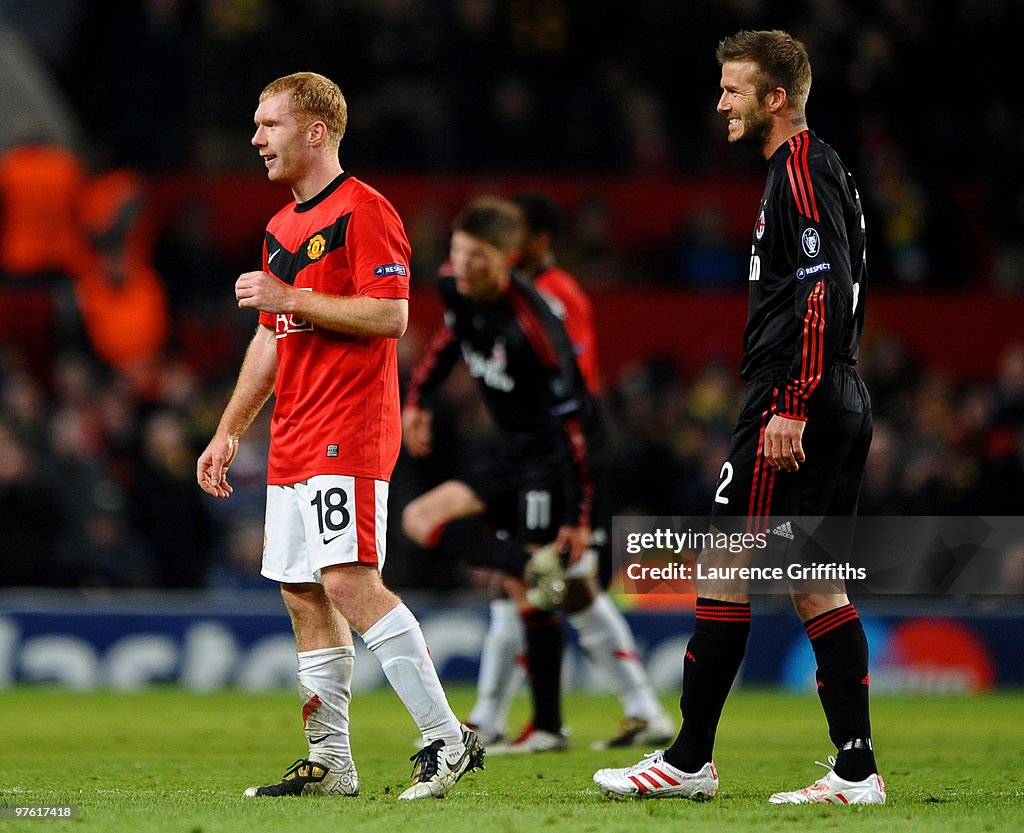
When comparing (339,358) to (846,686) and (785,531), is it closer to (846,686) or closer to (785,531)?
(785,531)

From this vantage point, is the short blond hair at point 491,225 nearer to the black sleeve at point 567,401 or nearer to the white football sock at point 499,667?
the black sleeve at point 567,401

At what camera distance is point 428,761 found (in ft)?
18.8

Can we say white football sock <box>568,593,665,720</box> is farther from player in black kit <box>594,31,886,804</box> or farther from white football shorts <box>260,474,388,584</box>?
white football shorts <box>260,474,388,584</box>

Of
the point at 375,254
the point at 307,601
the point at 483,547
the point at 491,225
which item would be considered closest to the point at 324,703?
the point at 307,601

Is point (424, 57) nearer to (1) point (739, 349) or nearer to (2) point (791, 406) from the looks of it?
(1) point (739, 349)

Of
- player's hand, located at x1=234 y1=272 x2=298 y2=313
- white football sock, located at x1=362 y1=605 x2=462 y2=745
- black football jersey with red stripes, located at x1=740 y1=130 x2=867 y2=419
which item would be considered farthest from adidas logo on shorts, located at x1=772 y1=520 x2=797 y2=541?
player's hand, located at x1=234 y1=272 x2=298 y2=313

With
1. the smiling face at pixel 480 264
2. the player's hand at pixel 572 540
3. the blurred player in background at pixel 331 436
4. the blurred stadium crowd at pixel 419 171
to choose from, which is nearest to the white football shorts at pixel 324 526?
the blurred player in background at pixel 331 436

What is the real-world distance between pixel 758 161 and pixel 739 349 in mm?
2413

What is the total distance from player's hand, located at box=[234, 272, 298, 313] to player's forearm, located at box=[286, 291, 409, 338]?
0.09 feet

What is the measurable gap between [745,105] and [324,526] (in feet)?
6.58

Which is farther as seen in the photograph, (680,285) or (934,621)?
(680,285)

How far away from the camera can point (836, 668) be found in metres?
5.73

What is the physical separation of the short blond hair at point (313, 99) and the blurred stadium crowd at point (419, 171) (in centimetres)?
727

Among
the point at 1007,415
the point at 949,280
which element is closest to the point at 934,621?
the point at 1007,415
